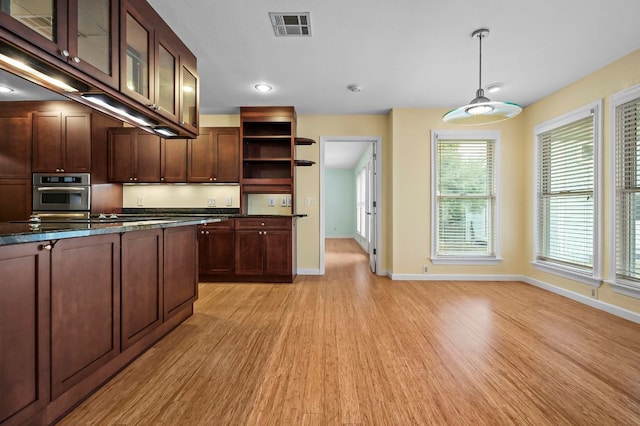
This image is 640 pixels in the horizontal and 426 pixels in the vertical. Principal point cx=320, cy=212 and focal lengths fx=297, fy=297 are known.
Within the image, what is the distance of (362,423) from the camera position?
1430mm

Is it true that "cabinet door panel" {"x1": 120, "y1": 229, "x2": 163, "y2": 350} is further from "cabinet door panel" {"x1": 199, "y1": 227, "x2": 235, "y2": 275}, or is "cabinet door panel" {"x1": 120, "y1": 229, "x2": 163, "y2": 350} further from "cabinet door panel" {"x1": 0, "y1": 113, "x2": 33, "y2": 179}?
"cabinet door panel" {"x1": 0, "y1": 113, "x2": 33, "y2": 179}

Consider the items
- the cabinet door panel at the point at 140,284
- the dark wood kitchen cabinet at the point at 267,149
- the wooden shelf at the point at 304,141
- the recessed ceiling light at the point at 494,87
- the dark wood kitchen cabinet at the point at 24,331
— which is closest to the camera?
the dark wood kitchen cabinet at the point at 24,331

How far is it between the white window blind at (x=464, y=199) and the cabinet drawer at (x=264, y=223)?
2.29 m

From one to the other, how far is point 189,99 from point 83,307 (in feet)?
6.52

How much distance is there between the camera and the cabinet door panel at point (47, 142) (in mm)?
4121

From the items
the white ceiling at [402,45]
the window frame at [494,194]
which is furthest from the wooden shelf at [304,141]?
the window frame at [494,194]

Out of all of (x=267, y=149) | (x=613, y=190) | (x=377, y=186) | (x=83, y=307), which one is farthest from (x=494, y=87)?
(x=83, y=307)

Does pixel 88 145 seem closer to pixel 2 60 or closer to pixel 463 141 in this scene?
pixel 2 60

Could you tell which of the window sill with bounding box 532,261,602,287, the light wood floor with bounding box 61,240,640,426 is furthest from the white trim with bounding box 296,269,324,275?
the window sill with bounding box 532,261,602,287

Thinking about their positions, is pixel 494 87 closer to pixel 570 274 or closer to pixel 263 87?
pixel 570 274

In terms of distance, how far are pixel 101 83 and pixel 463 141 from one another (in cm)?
447

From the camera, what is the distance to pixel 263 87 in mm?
3766

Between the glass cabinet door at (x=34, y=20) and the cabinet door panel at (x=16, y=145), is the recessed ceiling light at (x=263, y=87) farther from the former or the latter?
the cabinet door panel at (x=16, y=145)

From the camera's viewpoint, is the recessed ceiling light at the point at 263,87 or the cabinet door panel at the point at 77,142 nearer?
the recessed ceiling light at the point at 263,87
